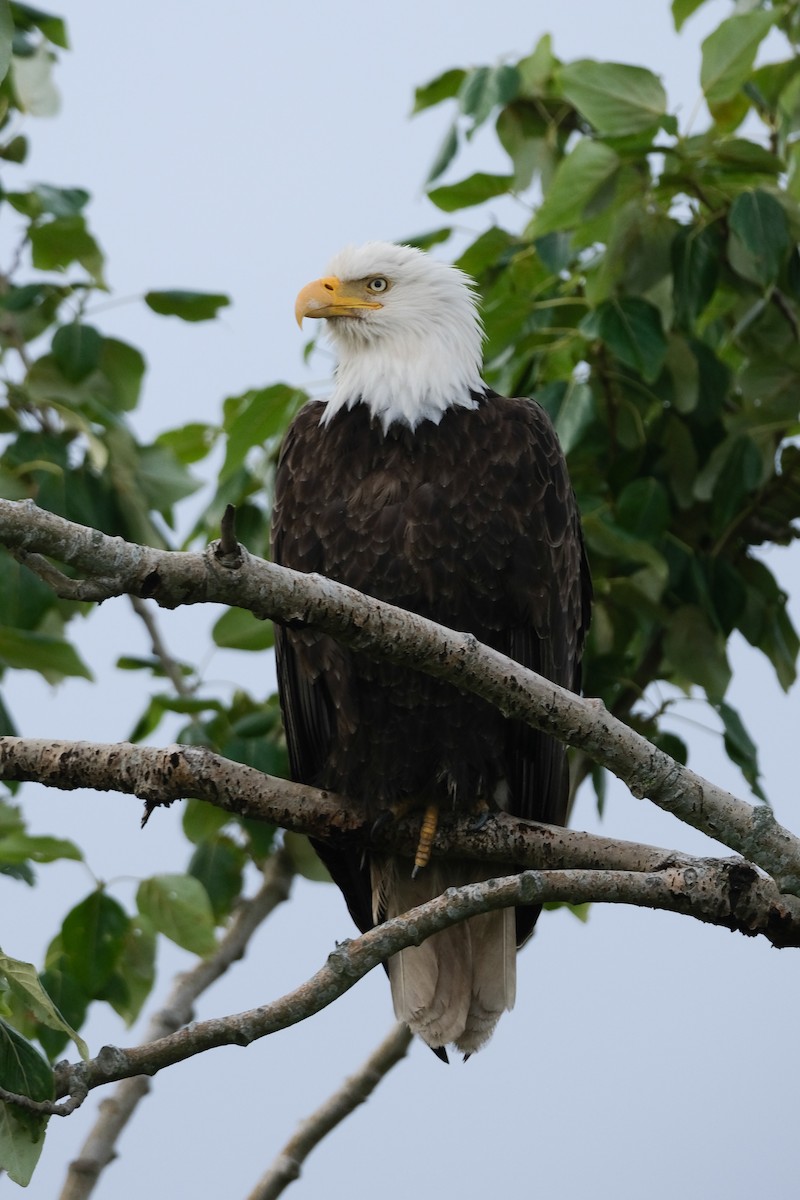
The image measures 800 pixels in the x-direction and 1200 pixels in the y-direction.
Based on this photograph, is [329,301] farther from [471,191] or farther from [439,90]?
[439,90]

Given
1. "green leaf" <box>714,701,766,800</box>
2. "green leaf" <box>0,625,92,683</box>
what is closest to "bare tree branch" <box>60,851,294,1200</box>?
Result: "green leaf" <box>0,625,92,683</box>

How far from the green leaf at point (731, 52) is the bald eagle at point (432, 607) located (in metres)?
0.89

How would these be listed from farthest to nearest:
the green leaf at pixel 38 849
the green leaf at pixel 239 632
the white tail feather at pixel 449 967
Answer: the green leaf at pixel 239 632 < the white tail feather at pixel 449 967 < the green leaf at pixel 38 849

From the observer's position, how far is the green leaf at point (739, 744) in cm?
392

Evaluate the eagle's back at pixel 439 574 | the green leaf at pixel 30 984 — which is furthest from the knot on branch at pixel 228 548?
the eagle's back at pixel 439 574

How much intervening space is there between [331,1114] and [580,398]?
Answer: 1.89 meters

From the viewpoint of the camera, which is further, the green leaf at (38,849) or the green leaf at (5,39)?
the green leaf at (38,849)

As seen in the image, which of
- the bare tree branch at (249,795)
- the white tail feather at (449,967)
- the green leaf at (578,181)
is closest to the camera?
the bare tree branch at (249,795)

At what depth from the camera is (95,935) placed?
11.5ft

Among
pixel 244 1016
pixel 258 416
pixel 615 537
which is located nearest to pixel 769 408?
pixel 615 537

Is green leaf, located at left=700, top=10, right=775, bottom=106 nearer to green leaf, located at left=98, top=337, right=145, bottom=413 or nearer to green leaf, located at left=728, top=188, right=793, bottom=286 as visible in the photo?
green leaf, located at left=728, top=188, right=793, bottom=286

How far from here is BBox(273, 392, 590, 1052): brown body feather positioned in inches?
135

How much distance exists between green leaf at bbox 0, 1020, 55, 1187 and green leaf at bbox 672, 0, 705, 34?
10.5 feet

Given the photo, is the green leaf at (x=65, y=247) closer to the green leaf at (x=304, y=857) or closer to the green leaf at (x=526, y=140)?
the green leaf at (x=526, y=140)
